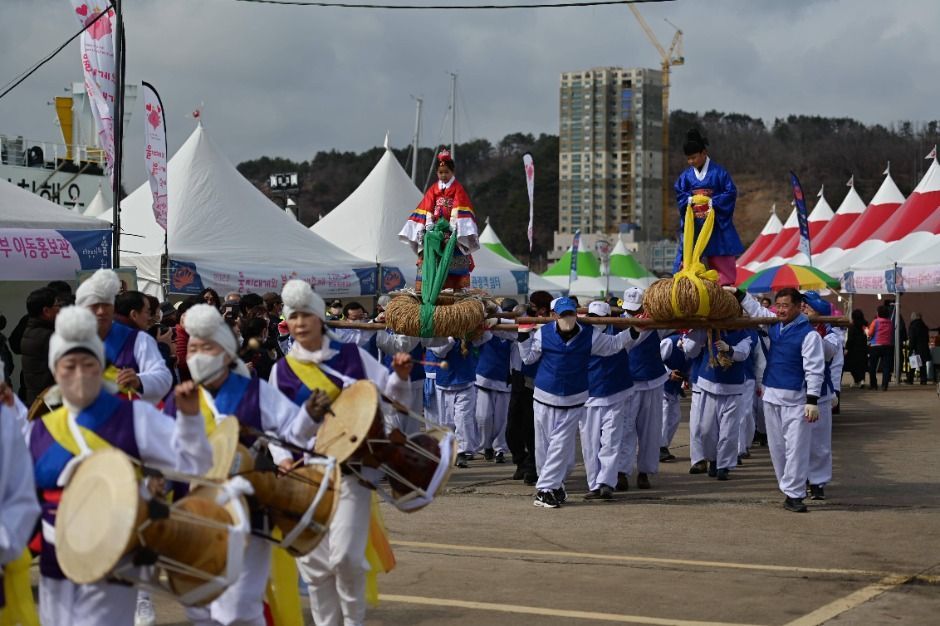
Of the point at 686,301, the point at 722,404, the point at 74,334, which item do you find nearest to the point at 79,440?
the point at 74,334

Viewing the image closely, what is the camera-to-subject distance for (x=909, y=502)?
11.6m

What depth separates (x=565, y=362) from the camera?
11.5m

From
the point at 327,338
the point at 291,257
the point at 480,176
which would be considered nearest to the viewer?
the point at 327,338

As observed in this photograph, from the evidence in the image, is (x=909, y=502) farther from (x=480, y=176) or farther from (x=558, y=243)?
(x=480, y=176)

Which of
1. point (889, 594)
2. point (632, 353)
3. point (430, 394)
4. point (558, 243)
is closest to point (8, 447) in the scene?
point (889, 594)

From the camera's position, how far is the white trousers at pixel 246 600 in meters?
5.25

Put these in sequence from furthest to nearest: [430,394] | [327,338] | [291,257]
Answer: [291,257], [430,394], [327,338]

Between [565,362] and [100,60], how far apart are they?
8.01 meters

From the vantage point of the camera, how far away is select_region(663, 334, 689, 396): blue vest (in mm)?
15102

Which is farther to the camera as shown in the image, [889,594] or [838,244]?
[838,244]

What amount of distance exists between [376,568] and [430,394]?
1011 centimetres

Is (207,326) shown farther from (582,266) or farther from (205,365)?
(582,266)

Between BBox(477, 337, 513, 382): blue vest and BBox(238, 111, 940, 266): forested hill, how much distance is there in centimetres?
7613

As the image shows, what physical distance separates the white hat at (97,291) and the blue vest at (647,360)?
7.59 m
